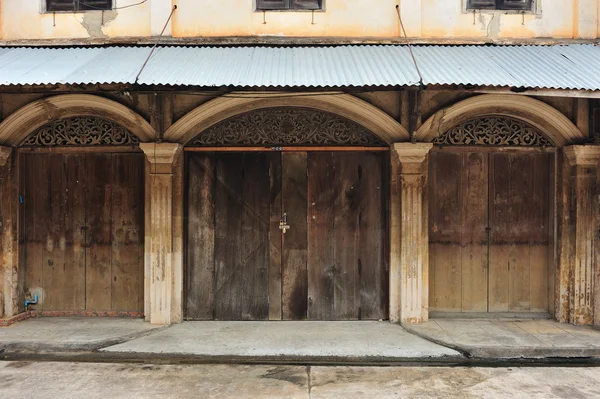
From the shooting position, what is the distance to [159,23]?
6.80 metres

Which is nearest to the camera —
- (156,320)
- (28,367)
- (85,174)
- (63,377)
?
(63,377)

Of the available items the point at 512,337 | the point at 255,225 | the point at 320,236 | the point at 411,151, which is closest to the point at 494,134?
the point at 411,151

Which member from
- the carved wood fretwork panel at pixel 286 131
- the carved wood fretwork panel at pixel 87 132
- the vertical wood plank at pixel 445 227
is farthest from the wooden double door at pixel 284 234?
the carved wood fretwork panel at pixel 87 132

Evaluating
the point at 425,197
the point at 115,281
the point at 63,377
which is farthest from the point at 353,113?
the point at 63,377

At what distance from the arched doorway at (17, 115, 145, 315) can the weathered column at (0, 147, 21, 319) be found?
161 mm

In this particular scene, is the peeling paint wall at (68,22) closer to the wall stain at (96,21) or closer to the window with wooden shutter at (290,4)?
the wall stain at (96,21)

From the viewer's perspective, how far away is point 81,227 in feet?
23.5

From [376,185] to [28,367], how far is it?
514 centimetres

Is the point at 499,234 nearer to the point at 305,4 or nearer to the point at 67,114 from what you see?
the point at 305,4

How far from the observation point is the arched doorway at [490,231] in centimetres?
705

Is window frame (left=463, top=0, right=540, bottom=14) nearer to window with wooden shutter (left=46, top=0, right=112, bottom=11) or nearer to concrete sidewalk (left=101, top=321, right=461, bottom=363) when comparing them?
concrete sidewalk (left=101, top=321, right=461, bottom=363)

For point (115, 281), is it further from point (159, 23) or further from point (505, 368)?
point (505, 368)

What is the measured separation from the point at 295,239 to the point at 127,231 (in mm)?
2634

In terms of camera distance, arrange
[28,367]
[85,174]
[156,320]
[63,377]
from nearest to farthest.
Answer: [63,377], [28,367], [156,320], [85,174]
